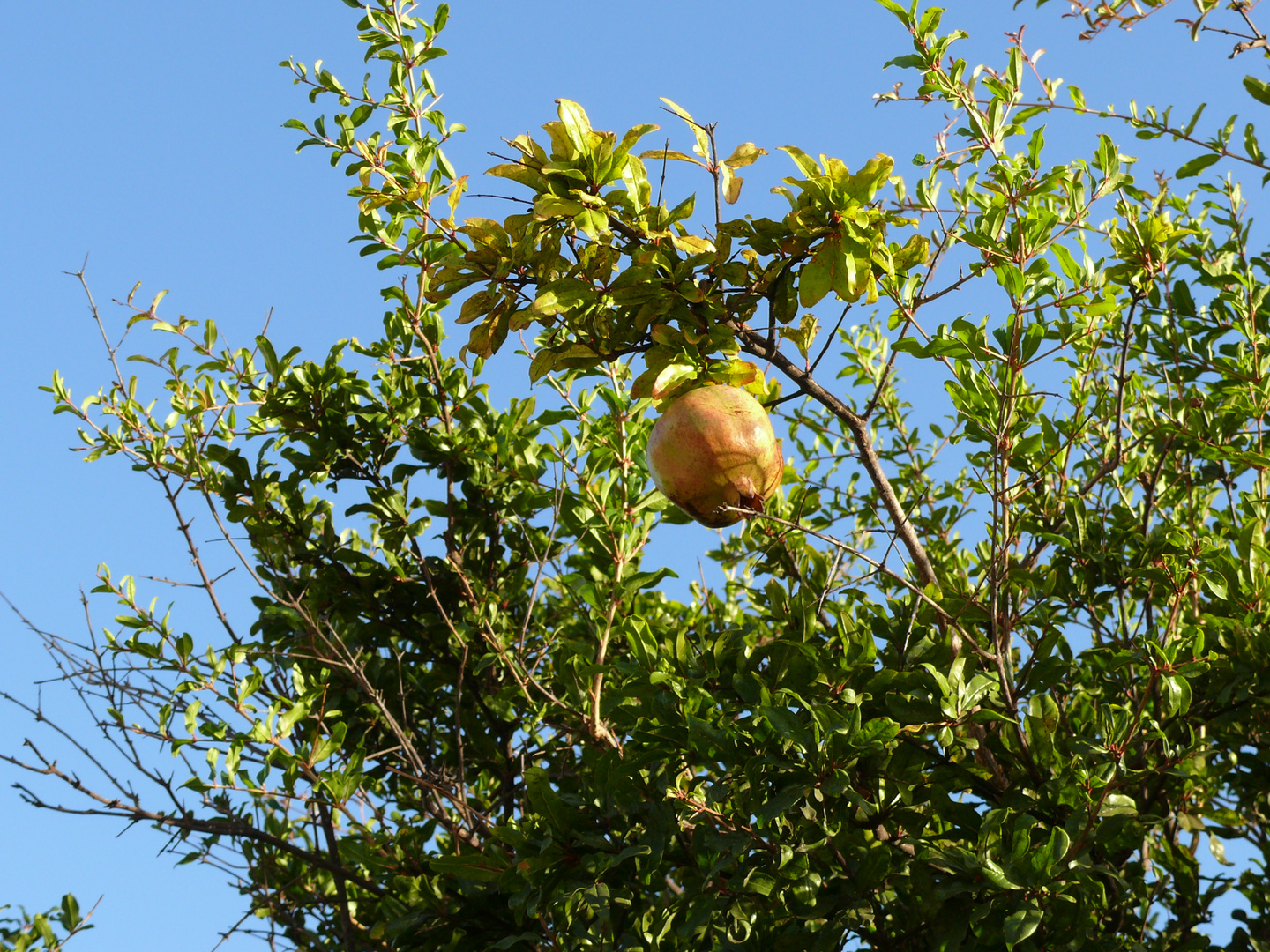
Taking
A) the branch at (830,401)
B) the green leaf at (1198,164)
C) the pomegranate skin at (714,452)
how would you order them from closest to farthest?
the pomegranate skin at (714,452)
the branch at (830,401)
the green leaf at (1198,164)

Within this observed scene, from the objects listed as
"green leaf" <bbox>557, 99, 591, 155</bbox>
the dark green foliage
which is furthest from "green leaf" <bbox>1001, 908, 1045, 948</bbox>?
"green leaf" <bbox>557, 99, 591, 155</bbox>

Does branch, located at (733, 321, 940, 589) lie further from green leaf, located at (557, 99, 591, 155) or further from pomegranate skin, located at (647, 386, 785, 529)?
green leaf, located at (557, 99, 591, 155)

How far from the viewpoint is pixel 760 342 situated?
2496 mm

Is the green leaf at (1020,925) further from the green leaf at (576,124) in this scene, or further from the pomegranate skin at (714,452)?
the green leaf at (576,124)

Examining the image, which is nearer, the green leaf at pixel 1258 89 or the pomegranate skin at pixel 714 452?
the pomegranate skin at pixel 714 452

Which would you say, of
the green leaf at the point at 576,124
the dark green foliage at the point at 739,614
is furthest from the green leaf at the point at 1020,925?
the green leaf at the point at 576,124

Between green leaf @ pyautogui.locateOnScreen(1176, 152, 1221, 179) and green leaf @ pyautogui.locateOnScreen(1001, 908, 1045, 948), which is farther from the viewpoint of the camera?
green leaf @ pyautogui.locateOnScreen(1176, 152, 1221, 179)

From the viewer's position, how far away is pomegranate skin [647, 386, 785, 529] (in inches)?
85.0

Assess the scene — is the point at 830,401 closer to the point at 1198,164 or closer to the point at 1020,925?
the point at 1020,925

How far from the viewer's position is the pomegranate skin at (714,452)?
216cm

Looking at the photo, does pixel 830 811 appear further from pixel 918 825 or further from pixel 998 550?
pixel 998 550

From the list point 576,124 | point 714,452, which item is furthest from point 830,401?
point 576,124

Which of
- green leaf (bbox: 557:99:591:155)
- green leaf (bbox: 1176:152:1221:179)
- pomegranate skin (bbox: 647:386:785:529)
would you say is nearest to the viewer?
pomegranate skin (bbox: 647:386:785:529)

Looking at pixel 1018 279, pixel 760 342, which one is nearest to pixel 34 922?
pixel 760 342
